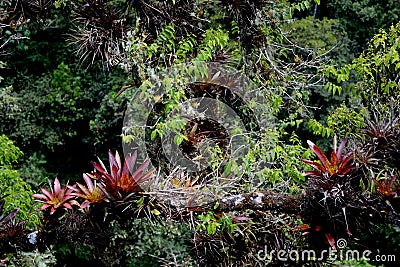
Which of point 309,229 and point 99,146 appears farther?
point 99,146

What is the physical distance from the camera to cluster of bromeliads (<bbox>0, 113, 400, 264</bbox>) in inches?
80.4

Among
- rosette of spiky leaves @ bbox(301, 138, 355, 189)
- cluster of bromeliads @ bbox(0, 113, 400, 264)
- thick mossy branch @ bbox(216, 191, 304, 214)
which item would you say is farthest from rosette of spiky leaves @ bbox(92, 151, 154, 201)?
rosette of spiky leaves @ bbox(301, 138, 355, 189)

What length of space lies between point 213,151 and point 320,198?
3.84 ft

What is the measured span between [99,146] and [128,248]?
172cm

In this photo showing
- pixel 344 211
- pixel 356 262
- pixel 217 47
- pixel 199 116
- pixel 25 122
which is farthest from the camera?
pixel 25 122

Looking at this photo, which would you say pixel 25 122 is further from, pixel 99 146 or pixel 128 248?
pixel 128 248

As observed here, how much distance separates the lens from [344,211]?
6.57 ft

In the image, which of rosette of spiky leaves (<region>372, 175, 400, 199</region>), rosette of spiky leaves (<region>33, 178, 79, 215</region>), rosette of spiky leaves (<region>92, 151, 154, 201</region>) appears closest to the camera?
rosette of spiky leaves (<region>372, 175, 400, 199</region>)

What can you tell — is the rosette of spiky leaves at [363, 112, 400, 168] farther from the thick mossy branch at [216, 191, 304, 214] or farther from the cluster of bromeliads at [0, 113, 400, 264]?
the thick mossy branch at [216, 191, 304, 214]

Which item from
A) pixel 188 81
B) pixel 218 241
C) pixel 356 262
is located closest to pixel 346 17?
pixel 356 262

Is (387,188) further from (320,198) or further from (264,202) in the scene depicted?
(264,202)

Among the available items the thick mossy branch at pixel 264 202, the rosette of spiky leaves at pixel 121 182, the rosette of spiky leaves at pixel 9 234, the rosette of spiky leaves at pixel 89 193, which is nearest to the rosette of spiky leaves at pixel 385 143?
the thick mossy branch at pixel 264 202

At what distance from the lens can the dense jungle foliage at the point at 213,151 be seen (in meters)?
2.16

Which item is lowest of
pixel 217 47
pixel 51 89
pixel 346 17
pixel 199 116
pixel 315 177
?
pixel 315 177
